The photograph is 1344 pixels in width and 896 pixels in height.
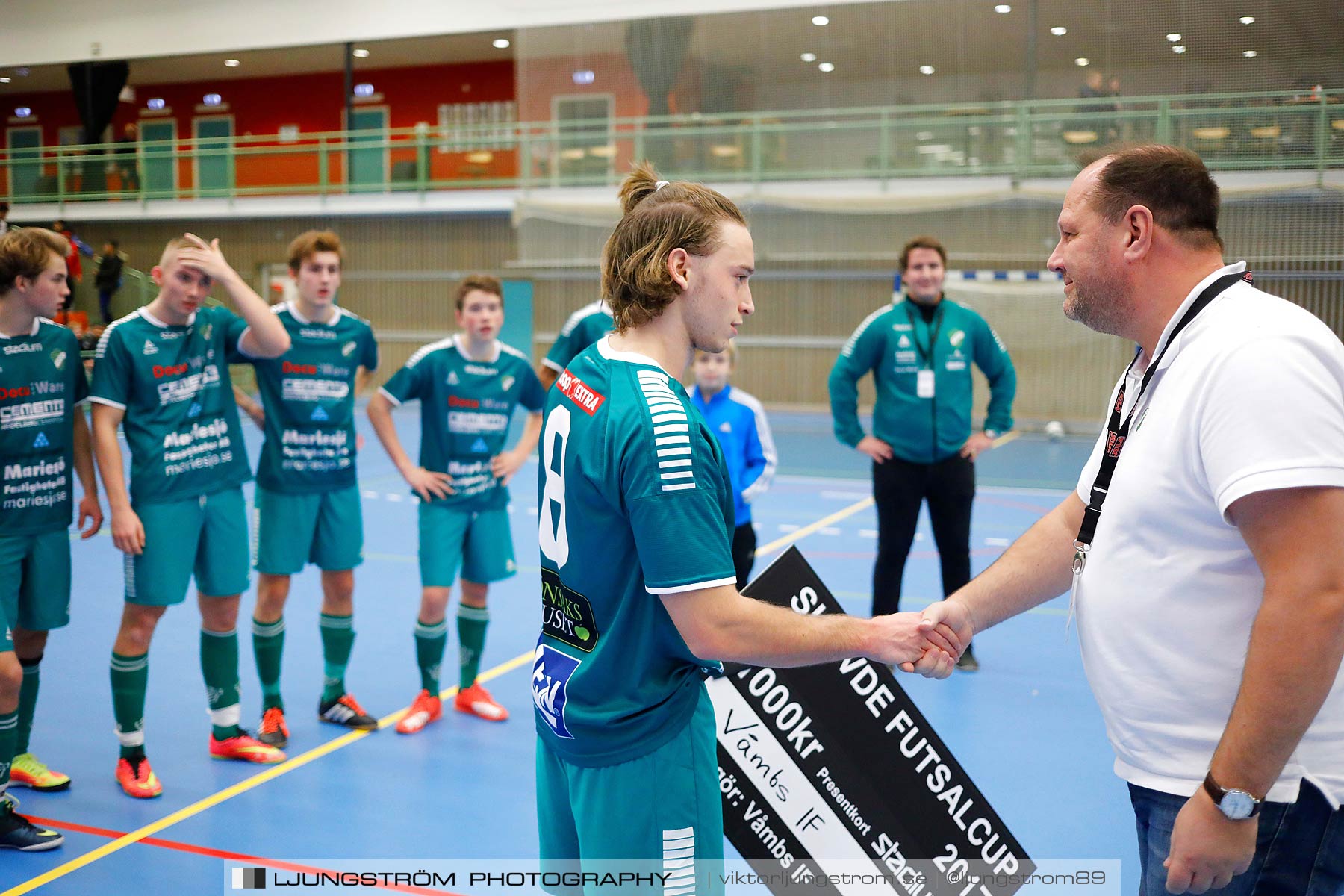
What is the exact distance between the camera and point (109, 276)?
19906 millimetres

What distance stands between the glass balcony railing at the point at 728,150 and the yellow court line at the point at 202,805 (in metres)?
10.8

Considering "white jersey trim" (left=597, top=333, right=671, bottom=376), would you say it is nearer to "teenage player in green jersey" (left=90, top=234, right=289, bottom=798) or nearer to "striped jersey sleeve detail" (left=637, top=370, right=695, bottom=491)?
"striped jersey sleeve detail" (left=637, top=370, right=695, bottom=491)

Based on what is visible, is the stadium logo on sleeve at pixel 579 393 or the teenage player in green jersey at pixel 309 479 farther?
the teenage player in green jersey at pixel 309 479

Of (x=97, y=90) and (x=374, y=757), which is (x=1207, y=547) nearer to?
(x=374, y=757)

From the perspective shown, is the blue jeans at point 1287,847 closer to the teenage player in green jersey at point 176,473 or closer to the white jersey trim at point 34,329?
the teenage player in green jersey at point 176,473

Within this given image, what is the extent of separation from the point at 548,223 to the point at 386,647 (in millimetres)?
13673

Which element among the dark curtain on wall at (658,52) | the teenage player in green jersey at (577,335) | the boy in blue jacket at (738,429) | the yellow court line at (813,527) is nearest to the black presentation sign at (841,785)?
the boy in blue jacket at (738,429)

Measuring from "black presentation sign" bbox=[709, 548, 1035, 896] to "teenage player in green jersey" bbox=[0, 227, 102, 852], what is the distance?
2.63 m

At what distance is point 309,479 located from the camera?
4.95 metres

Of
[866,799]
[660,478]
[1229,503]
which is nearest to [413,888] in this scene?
[866,799]

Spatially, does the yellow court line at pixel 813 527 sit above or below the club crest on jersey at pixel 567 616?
below

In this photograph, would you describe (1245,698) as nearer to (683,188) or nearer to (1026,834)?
(683,188)

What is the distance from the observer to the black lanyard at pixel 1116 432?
185cm

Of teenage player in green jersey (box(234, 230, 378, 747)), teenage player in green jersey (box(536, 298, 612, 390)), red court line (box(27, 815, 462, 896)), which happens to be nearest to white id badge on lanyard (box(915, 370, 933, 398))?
teenage player in green jersey (box(536, 298, 612, 390))
